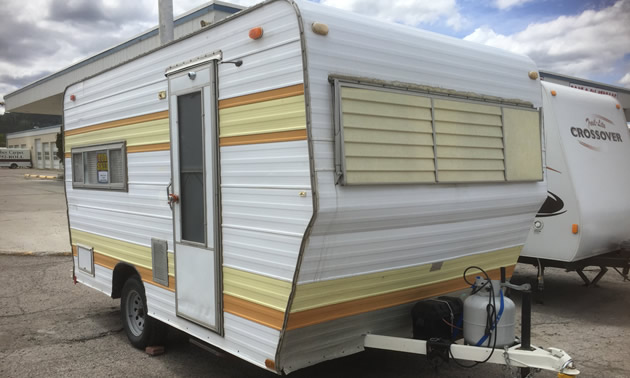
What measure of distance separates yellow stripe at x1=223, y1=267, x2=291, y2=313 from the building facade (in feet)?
172

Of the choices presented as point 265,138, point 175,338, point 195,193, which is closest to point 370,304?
point 265,138

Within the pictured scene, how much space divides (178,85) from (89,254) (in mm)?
2873

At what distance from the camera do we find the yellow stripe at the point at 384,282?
3.51 metres

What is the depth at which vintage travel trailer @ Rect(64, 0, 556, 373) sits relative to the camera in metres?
3.37

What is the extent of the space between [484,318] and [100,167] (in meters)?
4.28

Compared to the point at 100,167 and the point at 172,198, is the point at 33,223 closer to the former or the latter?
the point at 100,167

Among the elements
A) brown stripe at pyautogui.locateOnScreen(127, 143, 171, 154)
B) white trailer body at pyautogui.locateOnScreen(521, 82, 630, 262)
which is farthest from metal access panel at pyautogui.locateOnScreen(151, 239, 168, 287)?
white trailer body at pyautogui.locateOnScreen(521, 82, 630, 262)

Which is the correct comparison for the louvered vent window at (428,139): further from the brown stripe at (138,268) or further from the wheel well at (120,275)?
the wheel well at (120,275)

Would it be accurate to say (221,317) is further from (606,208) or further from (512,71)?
(606,208)

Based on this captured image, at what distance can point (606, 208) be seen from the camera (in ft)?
23.0

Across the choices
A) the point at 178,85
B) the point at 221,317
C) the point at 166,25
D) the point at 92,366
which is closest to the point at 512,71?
the point at 178,85

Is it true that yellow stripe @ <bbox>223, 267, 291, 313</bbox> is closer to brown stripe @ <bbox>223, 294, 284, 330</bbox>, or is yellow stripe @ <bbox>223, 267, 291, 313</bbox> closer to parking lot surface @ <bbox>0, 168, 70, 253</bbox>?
brown stripe @ <bbox>223, 294, 284, 330</bbox>

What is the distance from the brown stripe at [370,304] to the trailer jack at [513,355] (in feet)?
0.90

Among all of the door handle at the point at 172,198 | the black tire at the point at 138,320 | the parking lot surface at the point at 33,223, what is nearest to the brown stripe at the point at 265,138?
the door handle at the point at 172,198
